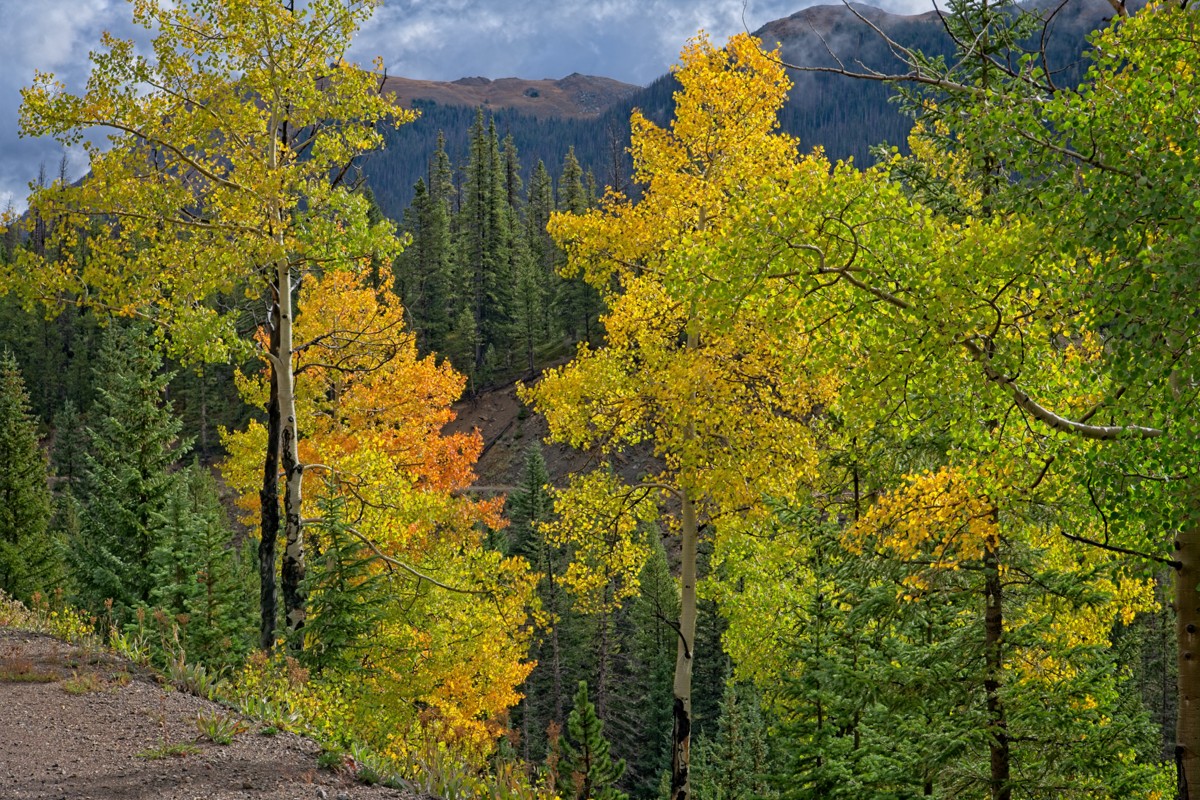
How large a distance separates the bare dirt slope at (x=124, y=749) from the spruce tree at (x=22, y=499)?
26.9 meters

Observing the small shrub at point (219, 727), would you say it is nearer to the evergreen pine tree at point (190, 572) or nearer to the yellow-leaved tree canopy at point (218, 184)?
the yellow-leaved tree canopy at point (218, 184)

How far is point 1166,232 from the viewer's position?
5.33 meters

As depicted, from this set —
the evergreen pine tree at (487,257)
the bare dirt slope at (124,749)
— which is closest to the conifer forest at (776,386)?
the bare dirt slope at (124,749)

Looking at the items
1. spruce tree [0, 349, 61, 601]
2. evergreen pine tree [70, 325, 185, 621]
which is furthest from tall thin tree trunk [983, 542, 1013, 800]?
spruce tree [0, 349, 61, 601]

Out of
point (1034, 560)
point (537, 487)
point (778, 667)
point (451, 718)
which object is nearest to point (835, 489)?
point (1034, 560)

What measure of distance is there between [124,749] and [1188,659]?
28.8 feet

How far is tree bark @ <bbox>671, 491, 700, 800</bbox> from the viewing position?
10.8m

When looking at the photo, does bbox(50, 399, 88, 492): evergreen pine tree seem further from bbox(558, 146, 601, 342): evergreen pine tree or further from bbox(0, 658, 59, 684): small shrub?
bbox(0, 658, 59, 684): small shrub

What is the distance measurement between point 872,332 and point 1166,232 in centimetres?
197

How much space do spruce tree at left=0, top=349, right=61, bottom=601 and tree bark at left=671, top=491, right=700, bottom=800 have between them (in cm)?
2879

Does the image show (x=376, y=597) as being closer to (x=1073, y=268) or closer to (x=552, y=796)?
(x=552, y=796)

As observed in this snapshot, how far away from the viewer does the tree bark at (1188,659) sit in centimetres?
659

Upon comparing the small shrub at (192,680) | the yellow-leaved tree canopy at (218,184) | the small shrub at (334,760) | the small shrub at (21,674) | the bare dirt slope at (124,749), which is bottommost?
the small shrub at (334,760)

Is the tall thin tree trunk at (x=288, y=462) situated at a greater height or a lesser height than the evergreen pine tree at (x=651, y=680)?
greater
